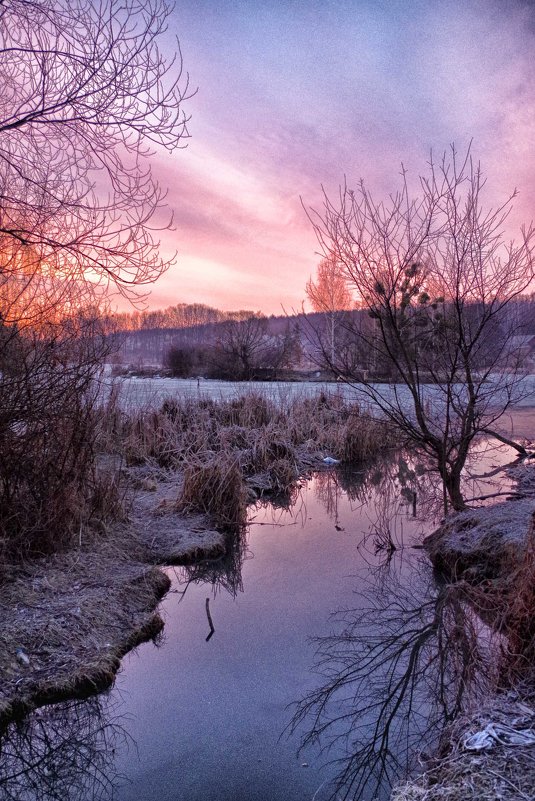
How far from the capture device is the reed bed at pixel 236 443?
6.81 metres

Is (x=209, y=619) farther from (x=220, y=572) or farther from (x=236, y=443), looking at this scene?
(x=236, y=443)

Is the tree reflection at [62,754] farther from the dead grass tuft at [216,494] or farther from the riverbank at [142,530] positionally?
the dead grass tuft at [216,494]

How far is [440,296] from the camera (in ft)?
18.8

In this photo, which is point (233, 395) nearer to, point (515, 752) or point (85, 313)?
point (85, 313)

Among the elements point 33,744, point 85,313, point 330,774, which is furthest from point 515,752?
point 85,313

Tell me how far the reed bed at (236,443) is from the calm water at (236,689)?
111cm

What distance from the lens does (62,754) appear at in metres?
2.82

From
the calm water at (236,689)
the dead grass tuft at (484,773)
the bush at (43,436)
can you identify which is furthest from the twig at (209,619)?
the dead grass tuft at (484,773)

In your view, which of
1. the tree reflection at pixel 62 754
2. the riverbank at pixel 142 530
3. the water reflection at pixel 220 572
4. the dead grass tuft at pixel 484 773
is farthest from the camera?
the water reflection at pixel 220 572

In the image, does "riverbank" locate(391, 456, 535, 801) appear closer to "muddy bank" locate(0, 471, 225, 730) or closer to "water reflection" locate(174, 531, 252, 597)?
"muddy bank" locate(0, 471, 225, 730)

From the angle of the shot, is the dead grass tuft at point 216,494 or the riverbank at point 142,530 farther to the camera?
the dead grass tuft at point 216,494

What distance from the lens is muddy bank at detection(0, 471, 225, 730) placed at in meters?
3.19

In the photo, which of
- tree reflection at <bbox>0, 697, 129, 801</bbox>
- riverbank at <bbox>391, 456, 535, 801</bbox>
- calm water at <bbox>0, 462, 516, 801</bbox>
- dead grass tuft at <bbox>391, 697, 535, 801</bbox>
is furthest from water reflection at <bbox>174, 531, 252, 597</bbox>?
dead grass tuft at <bbox>391, 697, 535, 801</bbox>

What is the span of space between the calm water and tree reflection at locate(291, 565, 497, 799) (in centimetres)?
2
